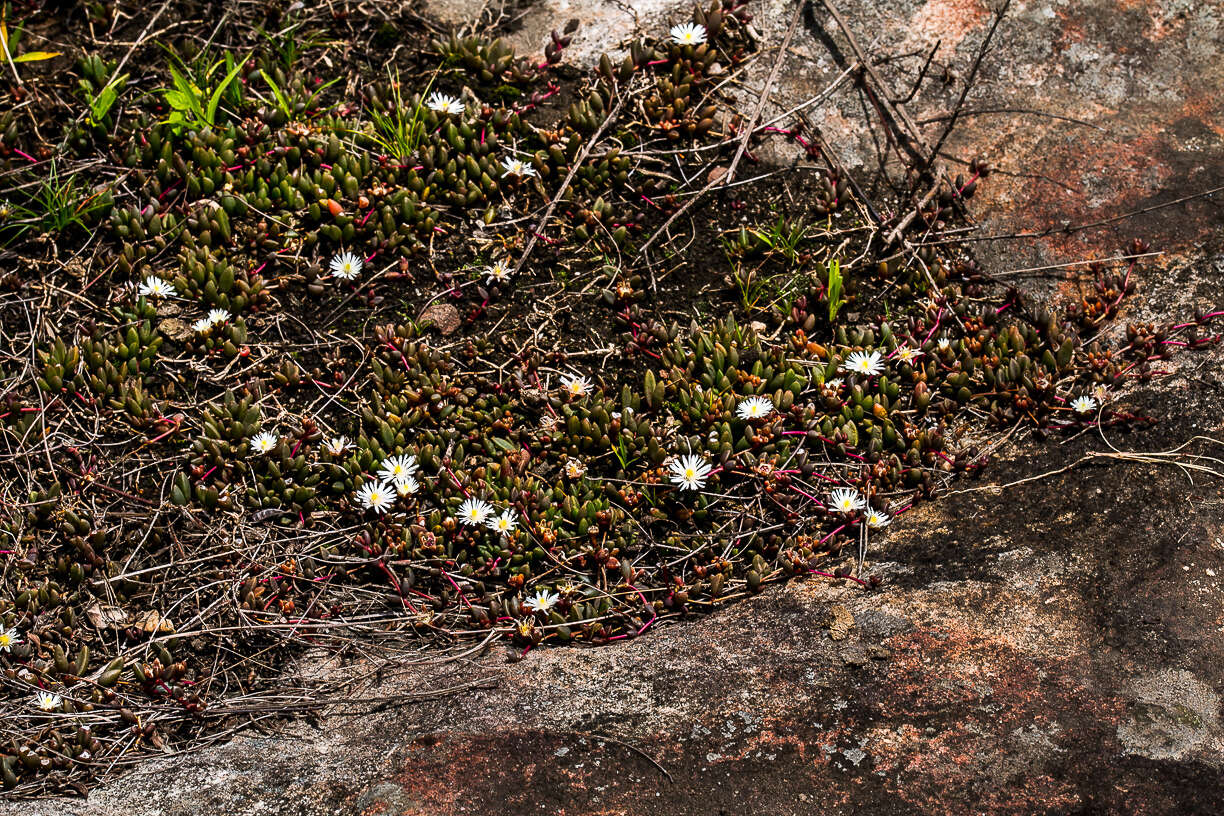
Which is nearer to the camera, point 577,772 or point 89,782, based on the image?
point 577,772

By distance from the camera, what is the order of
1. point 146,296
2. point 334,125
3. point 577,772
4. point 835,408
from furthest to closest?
point 334,125
point 146,296
point 835,408
point 577,772

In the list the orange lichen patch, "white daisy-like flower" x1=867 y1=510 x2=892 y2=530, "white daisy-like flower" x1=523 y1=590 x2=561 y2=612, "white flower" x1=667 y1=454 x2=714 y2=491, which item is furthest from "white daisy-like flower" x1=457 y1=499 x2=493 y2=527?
the orange lichen patch

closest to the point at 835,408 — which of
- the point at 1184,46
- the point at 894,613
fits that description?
the point at 894,613

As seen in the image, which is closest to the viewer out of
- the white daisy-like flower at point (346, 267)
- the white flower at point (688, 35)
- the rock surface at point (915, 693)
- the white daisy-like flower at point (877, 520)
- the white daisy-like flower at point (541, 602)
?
the rock surface at point (915, 693)

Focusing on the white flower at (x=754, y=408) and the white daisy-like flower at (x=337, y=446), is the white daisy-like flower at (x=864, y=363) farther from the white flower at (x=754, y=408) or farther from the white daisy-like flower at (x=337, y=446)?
the white daisy-like flower at (x=337, y=446)

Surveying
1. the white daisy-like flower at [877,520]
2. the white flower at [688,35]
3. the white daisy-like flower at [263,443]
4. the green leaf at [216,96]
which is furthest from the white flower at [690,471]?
the green leaf at [216,96]

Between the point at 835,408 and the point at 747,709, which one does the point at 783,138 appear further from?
the point at 747,709
